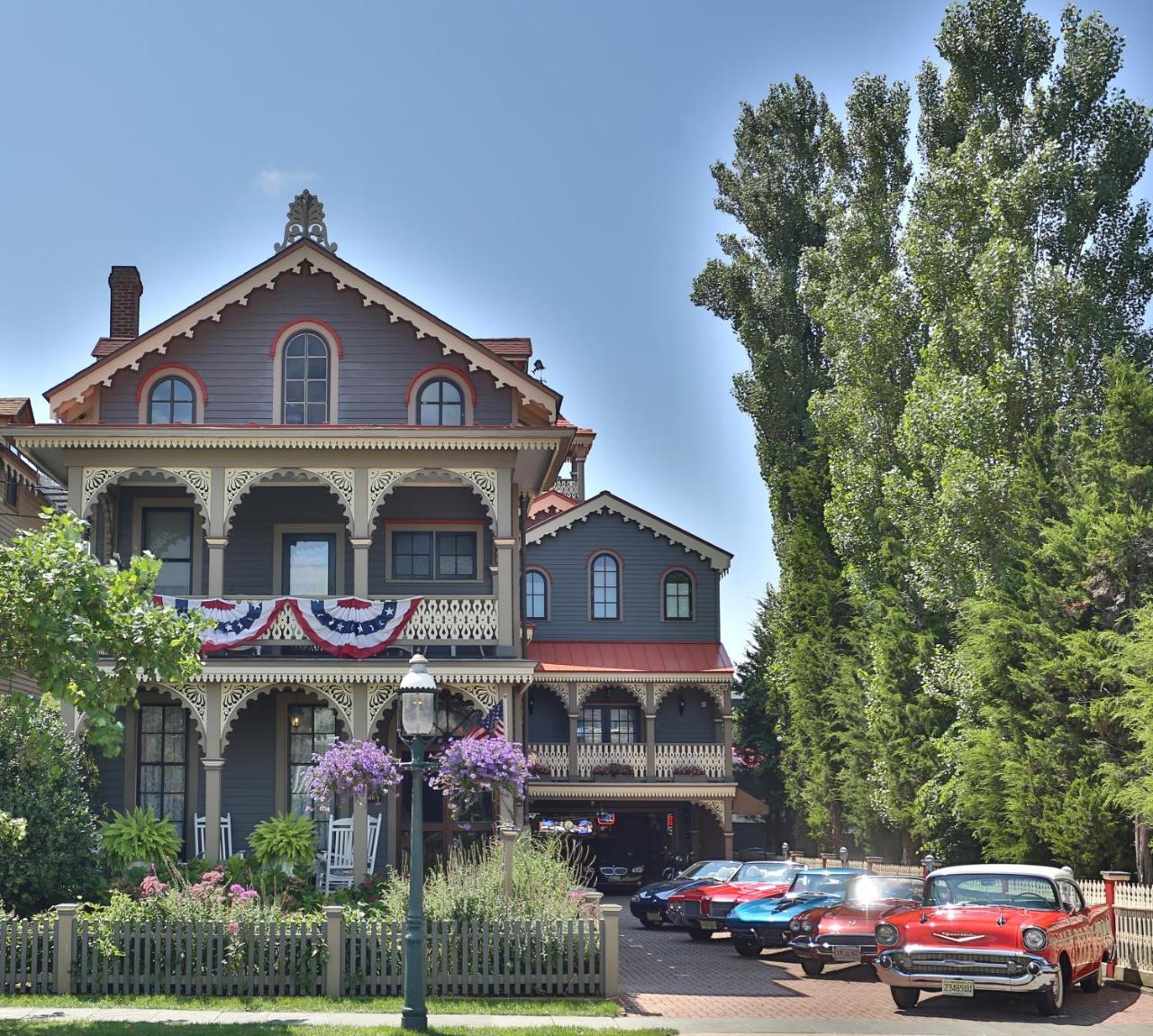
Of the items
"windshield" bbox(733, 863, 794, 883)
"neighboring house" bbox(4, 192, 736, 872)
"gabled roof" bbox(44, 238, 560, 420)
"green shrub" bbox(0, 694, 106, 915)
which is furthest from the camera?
"gabled roof" bbox(44, 238, 560, 420)

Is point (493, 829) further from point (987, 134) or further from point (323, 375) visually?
point (987, 134)

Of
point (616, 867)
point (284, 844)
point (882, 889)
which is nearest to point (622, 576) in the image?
point (616, 867)

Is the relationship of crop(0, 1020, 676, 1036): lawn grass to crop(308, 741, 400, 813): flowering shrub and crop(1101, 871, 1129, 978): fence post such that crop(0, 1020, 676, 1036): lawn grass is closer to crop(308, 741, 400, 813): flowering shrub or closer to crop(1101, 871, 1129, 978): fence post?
crop(308, 741, 400, 813): flowering shrub

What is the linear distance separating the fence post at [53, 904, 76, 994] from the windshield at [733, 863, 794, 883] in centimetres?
1324

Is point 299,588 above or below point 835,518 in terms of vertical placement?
below

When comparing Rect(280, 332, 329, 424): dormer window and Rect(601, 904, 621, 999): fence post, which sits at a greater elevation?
Rect(280, 332, 329, 424): dormer window

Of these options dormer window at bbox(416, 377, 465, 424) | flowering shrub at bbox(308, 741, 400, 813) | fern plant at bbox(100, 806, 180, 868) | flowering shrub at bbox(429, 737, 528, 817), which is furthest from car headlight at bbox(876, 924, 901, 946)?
dormer window at bbox(416, 377, 465, 424)

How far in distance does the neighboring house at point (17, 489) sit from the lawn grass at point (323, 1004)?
14451 mm

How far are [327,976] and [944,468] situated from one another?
62.4 feet

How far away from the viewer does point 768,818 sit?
5438cm

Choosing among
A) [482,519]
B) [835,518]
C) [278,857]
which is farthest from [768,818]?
[278,857]

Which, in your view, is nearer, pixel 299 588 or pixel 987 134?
pixel 299 588

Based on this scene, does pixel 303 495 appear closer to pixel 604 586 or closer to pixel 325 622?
pixel 325 622

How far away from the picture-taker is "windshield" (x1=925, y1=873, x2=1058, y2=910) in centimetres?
1789
